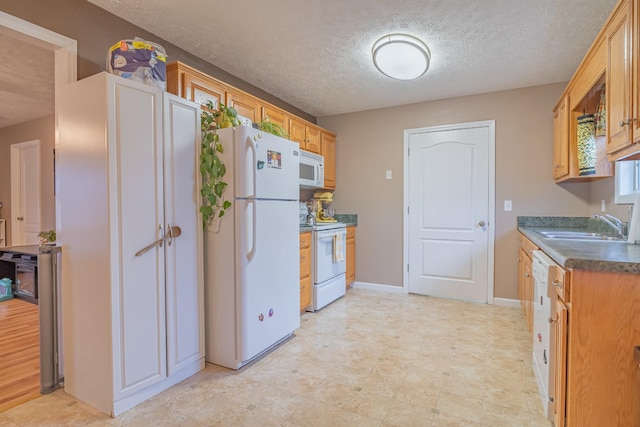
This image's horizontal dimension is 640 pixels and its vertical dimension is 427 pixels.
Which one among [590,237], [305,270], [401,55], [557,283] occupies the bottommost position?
[305,270]

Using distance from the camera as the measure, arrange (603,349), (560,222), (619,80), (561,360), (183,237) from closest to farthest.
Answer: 1. (603,349)
2. (561,360)
3. (619,80)
4. (183,237)
5. (560,222)

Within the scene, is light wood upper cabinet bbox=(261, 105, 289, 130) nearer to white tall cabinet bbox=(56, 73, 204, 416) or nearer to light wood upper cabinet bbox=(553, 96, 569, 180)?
white tall cabinet bbox=(56, 73, 204, 416)

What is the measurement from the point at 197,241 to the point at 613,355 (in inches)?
87.1

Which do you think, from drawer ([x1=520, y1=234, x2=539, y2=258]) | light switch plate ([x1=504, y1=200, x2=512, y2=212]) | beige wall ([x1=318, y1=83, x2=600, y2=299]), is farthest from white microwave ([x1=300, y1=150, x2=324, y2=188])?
drawer ([x1=520, y1=234, x2=539, y2=258])

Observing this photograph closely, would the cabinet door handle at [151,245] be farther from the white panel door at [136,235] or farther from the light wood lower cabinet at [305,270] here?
the light wood lower cabinet at [305,270]

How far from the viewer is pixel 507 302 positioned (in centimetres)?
363

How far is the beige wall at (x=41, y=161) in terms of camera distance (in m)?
4.40

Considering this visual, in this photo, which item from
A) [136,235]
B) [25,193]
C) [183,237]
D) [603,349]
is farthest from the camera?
[25,193]

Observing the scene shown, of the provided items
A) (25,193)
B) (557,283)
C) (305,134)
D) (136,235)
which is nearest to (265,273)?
(136,235)

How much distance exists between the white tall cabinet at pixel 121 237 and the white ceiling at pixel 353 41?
0.71 m

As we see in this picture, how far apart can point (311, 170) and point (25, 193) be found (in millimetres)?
4209

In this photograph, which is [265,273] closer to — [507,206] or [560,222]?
[507,206]

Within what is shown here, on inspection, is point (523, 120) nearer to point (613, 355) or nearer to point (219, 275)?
point (613, 355)

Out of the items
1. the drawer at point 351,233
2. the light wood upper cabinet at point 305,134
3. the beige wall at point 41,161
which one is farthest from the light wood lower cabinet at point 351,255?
the beige wall at point 41,161
